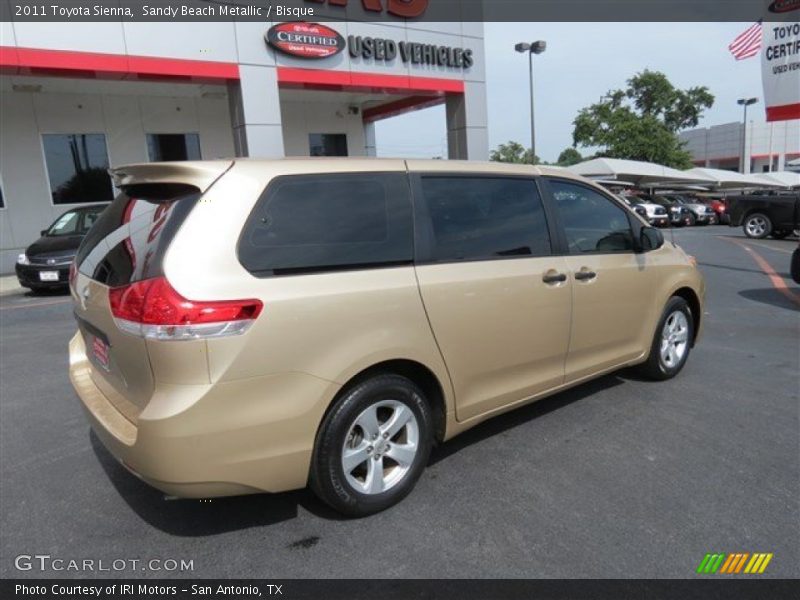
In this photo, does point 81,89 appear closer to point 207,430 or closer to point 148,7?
point 148,7

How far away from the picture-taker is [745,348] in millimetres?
5855

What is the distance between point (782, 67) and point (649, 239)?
28.2 feet

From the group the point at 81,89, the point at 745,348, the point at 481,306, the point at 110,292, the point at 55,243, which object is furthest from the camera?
the point at 81,89

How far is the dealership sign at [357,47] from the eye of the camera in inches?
550

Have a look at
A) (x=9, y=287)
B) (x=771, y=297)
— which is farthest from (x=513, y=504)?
(x=9, y=287)

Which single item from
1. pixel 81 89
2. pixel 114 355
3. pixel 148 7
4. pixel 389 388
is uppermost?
pixel 148 7

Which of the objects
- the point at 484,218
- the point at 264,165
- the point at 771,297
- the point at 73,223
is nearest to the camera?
the point at 264,165

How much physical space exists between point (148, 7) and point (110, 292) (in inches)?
479

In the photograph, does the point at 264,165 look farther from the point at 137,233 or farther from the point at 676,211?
the point at 676,211

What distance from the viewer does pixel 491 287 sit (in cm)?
332
